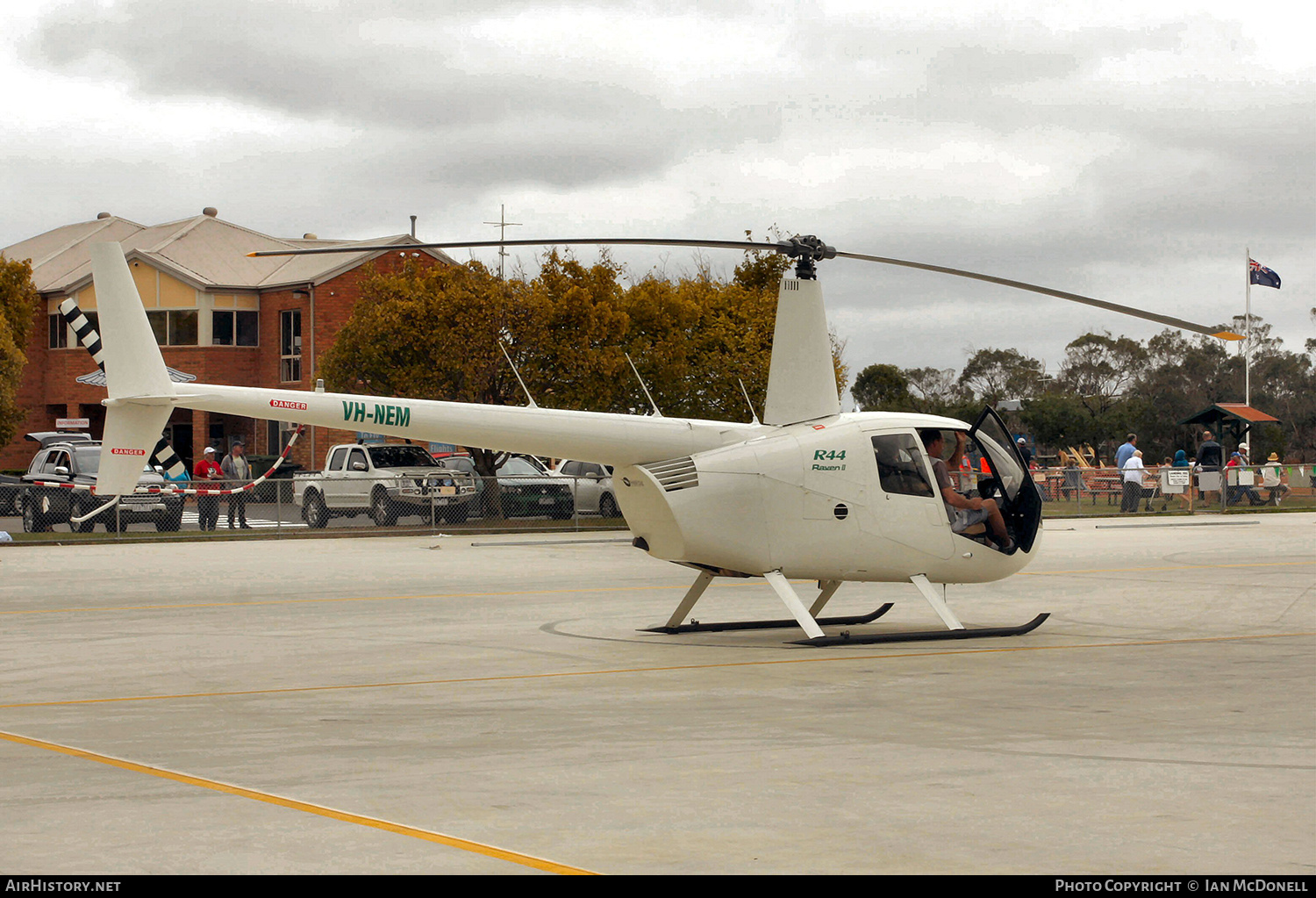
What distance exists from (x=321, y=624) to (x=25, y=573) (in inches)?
334

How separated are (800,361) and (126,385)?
589 centimetres

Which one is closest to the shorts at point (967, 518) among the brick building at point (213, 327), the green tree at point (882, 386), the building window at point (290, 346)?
the brick building at point (213, 327)

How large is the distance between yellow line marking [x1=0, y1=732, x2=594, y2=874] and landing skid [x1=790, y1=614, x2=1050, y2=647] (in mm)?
6275

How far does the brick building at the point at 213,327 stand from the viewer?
176 feet

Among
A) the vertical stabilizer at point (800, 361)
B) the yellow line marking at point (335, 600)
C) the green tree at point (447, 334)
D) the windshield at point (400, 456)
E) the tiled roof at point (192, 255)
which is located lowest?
the yellow line marking at point (335, 600)

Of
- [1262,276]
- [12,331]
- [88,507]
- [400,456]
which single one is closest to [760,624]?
[88,507]

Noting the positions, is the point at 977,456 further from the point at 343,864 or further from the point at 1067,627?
the point at 343,864

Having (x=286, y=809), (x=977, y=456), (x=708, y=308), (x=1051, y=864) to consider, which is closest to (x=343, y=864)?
(x=286, y=809)

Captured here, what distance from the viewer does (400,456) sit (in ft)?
107

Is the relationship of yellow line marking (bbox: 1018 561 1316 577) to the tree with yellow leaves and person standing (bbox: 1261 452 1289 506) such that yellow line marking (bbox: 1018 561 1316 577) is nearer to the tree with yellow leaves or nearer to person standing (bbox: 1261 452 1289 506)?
the tree with yellow leaves

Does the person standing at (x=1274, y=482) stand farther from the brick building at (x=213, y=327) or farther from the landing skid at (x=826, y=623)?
the brick building at (x=213, y=327)

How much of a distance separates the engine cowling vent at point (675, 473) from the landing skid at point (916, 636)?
1709 mm

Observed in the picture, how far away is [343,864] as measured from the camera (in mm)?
5059

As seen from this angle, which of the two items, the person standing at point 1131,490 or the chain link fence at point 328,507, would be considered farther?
the person standing at point 1131,490
